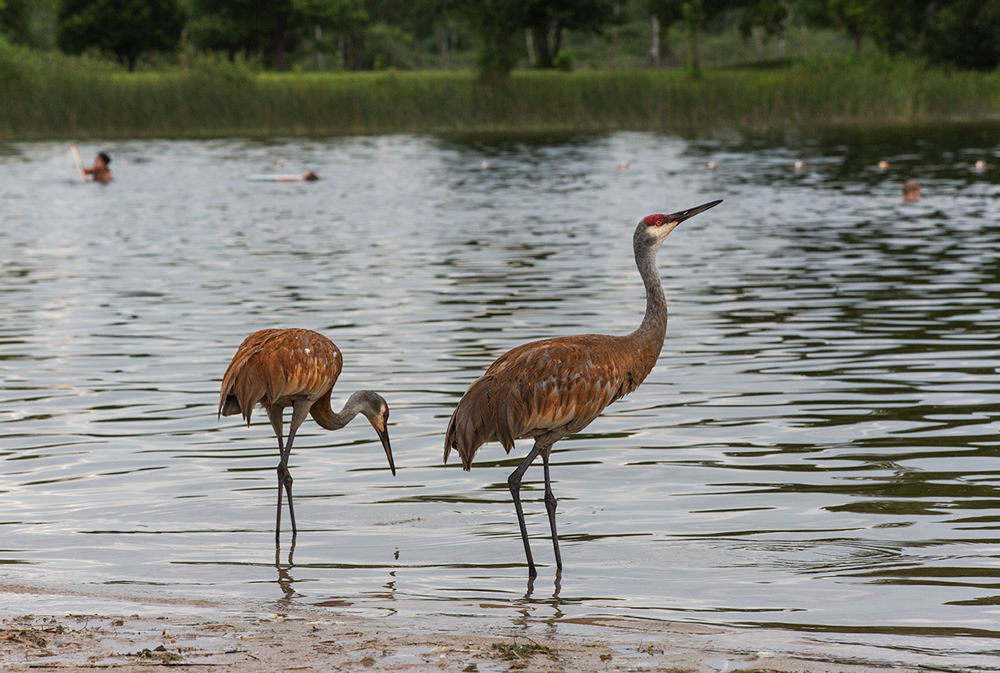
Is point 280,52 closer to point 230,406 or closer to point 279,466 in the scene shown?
point 230,406

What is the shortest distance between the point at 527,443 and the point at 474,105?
135 feet

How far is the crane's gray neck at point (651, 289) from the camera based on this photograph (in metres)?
7.05

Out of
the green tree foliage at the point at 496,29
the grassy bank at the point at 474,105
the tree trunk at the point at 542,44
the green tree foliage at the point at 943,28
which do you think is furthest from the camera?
the tree trunk at the point at 542,44

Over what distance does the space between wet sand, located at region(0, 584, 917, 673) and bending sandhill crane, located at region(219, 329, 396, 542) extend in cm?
161

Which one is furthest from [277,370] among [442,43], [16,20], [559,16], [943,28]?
[442,43]

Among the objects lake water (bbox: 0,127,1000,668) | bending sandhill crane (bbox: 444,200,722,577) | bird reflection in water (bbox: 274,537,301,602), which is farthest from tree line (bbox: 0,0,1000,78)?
bending sandhill crane (bbox: 444,200,722,577)

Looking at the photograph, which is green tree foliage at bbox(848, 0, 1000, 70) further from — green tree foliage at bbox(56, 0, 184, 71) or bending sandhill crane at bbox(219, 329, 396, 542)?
bending sandhill crane at bbox(219, 329, 396, 542)

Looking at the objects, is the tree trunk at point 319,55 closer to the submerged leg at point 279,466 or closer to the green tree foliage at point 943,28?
the green tree foliage at point 943,28

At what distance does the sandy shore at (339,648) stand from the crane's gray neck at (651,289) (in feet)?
5.89

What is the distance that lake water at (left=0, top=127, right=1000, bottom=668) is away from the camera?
6.46 metres

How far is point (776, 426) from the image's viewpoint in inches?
383

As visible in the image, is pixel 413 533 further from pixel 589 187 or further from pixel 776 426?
pixel 589 187

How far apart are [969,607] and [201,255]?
1634 cm

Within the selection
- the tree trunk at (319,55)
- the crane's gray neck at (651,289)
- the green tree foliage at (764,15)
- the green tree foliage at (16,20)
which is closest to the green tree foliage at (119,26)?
the green tree foliage at (16,20)
